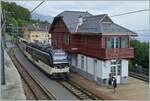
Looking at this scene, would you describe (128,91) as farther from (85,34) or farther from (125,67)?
(85,34)

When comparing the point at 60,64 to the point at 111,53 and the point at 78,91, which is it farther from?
the point at 78,91

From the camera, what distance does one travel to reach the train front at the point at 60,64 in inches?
1205

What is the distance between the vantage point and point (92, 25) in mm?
32469

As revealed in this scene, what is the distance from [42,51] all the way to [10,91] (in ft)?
44.6

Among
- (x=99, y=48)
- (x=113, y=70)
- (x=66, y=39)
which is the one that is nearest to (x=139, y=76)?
(x=113, y=70)

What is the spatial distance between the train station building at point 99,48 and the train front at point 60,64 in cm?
239

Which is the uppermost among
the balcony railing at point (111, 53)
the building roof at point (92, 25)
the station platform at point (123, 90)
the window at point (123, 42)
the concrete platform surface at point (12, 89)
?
the building roof at point (92, 25)

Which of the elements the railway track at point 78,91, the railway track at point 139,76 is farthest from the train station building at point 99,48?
the railway track at point 78,91

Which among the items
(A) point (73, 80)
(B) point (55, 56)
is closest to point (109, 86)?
(A) point (73, 80)

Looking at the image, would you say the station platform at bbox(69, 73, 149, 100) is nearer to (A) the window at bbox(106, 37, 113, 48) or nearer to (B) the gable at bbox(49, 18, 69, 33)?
(A) the window at bbox(106, 37, 113, 48)

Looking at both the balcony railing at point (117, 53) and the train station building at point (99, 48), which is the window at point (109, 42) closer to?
the train station building at point (99, 48)

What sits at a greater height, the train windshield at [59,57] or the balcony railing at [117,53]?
the balcony railing at [117,53]

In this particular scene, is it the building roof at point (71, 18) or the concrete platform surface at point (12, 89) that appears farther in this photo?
the building roof at point (71, 18)

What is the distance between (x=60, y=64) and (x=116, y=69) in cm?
546
